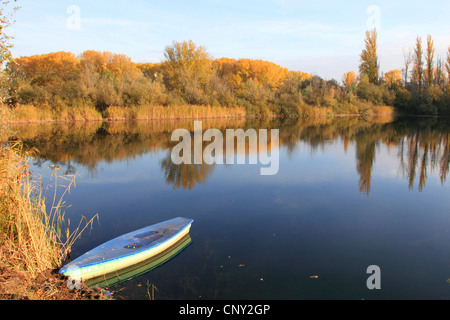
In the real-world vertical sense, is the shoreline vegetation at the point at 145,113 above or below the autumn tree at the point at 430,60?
below

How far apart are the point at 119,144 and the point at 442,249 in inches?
552

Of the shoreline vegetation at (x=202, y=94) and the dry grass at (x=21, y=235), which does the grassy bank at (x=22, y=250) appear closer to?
the dry grass at (x=21, y=235)

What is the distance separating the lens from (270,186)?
861 cm

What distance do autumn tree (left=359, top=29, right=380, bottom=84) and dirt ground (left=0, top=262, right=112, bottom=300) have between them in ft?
153

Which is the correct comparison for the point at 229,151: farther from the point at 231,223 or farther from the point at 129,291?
the point at 129,291

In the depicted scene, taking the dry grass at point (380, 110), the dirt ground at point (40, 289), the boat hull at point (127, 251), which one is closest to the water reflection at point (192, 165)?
the boat hull at point (127, 251)

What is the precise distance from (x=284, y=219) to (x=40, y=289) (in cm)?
412

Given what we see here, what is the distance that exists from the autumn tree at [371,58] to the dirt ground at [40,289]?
1838 inches

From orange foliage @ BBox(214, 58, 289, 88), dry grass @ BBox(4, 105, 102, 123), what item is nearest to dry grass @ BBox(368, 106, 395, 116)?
orange foliage @ BBox(214, 58, 289, 88)

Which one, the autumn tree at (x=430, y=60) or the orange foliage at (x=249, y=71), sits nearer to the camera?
the autumn tree at (x=430, y=60)

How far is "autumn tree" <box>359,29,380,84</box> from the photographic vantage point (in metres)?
44.4

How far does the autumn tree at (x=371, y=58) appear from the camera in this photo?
44406 millimetres

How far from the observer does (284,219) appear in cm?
632

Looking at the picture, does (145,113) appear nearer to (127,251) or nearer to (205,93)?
(205,93)
